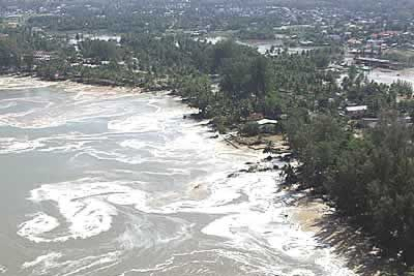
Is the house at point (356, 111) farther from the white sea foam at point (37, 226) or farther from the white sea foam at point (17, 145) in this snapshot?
the white sea foam at point (37, 226)

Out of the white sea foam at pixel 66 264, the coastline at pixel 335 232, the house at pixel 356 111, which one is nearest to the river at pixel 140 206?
the white sea foam at pixel 66 264

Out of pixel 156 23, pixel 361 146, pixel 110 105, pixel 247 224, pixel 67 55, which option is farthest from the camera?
pixel 156 23

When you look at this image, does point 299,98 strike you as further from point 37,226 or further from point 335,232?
point 37,226

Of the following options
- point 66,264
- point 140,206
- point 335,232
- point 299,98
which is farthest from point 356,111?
point 66,264

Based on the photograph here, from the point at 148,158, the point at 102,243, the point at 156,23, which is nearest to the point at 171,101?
the point at 148,158

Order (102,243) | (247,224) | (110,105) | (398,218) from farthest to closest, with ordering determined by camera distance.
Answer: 1. (110,105)
2. (247,224)
3. (102,243)
4. (398,218)

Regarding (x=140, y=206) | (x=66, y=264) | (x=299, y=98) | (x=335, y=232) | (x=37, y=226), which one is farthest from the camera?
(x=299, y=98)

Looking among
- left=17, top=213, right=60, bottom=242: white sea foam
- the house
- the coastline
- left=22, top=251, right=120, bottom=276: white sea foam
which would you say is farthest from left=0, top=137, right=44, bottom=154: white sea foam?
the house

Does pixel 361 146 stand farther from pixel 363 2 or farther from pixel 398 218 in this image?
pixel 363 2
